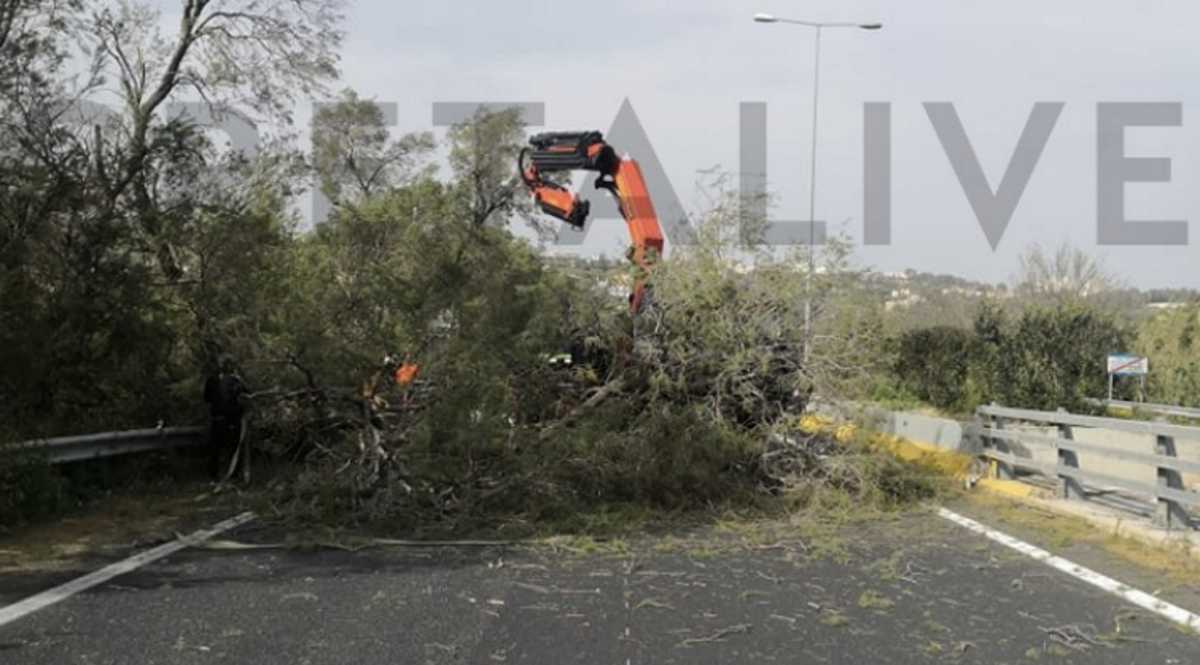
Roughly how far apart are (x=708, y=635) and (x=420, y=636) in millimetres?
1668

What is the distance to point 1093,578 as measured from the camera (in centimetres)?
772

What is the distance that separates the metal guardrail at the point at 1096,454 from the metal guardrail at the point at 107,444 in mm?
9655

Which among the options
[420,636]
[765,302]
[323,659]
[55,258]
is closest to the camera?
[323,659]

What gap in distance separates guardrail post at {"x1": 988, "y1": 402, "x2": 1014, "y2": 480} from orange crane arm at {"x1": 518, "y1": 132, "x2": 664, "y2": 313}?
5.27m

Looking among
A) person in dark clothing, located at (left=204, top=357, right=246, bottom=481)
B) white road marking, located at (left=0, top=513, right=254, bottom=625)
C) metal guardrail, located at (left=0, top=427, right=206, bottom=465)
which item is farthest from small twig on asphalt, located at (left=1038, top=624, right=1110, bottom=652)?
person in dark clothing, located at (left=204, top=357, right=246, bottom=481)

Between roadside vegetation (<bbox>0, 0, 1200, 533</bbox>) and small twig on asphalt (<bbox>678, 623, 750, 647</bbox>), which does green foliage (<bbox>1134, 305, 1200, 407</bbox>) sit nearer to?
roadside vegetation (<bbox>0, 0, 1200, 533</bbox>)

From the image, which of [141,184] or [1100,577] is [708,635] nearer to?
[1100,577]

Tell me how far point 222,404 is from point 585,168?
7350 mm

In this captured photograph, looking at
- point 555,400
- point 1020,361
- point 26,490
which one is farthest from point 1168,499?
point 1020,361

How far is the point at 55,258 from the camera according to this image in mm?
10945

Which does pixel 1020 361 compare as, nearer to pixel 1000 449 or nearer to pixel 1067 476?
pixel 1000 449

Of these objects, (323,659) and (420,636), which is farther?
(420,636)

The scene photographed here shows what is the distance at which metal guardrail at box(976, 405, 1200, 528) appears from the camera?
9.32 metres

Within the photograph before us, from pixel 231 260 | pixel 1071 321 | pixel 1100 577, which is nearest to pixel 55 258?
pixel 231 260
